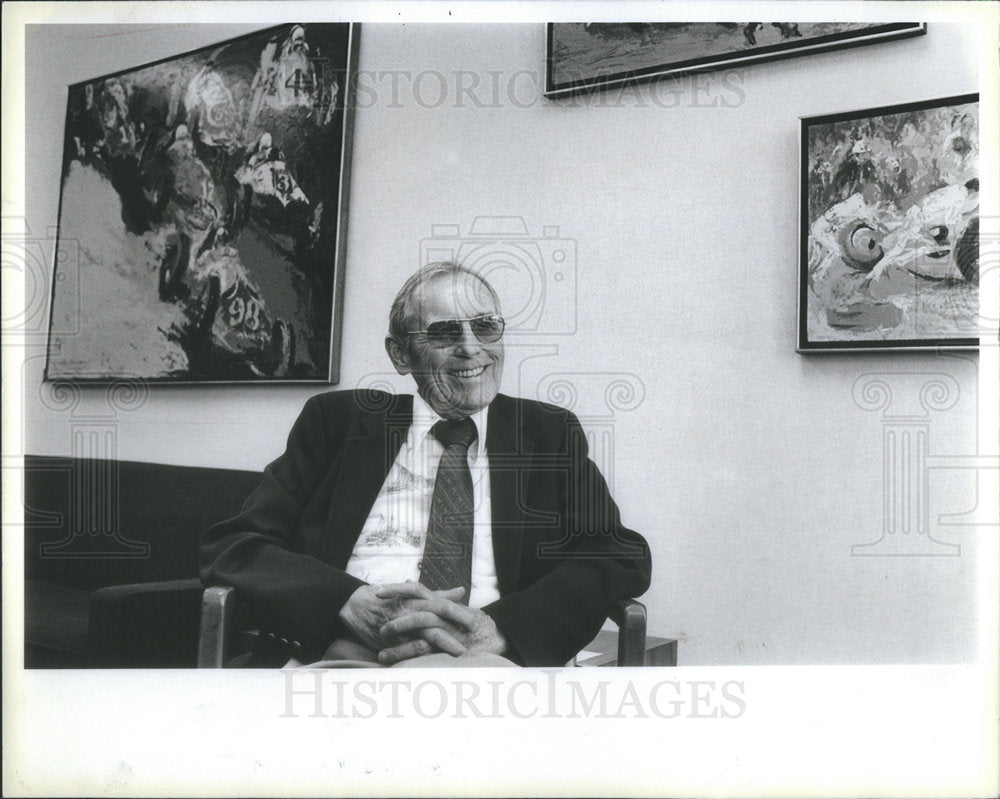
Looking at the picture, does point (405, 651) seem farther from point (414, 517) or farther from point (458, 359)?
point (458, 359)

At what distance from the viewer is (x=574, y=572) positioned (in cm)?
248

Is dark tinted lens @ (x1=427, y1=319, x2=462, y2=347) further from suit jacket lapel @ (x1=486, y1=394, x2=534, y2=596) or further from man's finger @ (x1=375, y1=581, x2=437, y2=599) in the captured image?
man's finger @ (x1=375, y1=581, x2=437, y2=599)

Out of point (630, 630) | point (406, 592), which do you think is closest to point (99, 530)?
point (406, 592)

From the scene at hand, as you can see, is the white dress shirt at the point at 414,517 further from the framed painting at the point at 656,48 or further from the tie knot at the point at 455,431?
the framed painting at the point at 656,48

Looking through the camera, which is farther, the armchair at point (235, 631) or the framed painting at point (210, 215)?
the framed painting at point (210, 215)

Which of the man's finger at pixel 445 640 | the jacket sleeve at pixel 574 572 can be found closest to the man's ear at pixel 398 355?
the jacket sleeve at pixel 574 572

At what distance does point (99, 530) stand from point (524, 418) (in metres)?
1.21

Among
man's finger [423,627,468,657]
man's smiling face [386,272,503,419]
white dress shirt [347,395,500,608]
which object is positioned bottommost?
man's finger [423,627,468,657]

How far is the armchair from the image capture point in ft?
7.93

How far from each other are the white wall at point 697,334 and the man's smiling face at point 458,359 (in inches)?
2.1

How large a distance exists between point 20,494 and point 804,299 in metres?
2.17

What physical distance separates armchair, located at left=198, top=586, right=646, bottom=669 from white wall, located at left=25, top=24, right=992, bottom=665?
5.5 inches

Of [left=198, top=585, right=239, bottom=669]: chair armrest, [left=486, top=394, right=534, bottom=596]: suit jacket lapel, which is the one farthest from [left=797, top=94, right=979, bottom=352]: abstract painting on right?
[left=198, top=585, right=239, bottom=669]: chair armrest

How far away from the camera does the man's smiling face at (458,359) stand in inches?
99.7
